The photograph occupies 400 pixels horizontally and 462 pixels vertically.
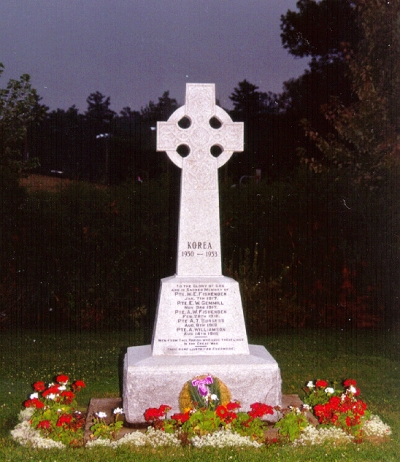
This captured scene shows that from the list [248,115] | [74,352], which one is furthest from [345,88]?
[74,352]

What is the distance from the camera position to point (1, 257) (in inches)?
492

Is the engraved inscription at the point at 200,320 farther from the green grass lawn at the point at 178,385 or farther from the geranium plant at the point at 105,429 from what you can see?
the green grass lawn at the point at 178,385

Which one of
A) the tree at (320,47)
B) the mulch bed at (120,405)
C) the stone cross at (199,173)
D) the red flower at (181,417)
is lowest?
the mulch bed at (120,405)

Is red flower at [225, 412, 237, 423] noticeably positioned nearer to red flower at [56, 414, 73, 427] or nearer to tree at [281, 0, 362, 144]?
red flower at [56, 414, 73, 427]

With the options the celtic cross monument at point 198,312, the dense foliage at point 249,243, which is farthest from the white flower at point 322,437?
the dense foliage at point 249,243

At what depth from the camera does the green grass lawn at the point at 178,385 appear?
534cm

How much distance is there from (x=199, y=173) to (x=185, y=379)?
6.78ft

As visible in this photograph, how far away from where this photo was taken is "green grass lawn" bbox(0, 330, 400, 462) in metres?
5.34

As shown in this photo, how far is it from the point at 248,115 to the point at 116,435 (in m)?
28.7

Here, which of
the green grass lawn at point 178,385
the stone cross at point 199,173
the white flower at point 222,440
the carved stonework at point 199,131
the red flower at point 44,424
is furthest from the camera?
the carved stonework at point 199,131

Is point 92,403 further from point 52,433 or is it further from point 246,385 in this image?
point 246,385

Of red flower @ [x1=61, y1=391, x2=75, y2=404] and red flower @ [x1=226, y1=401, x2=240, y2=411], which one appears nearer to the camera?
red flower @ [x1=226, y1=401, x2=240, y2=411]

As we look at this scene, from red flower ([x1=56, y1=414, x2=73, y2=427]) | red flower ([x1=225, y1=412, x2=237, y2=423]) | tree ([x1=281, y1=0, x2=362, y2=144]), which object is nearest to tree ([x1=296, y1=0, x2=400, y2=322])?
tree ([x1=281, y1=0, x2=362, y2=144])

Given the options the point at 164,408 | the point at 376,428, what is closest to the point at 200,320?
the point at 164,408
